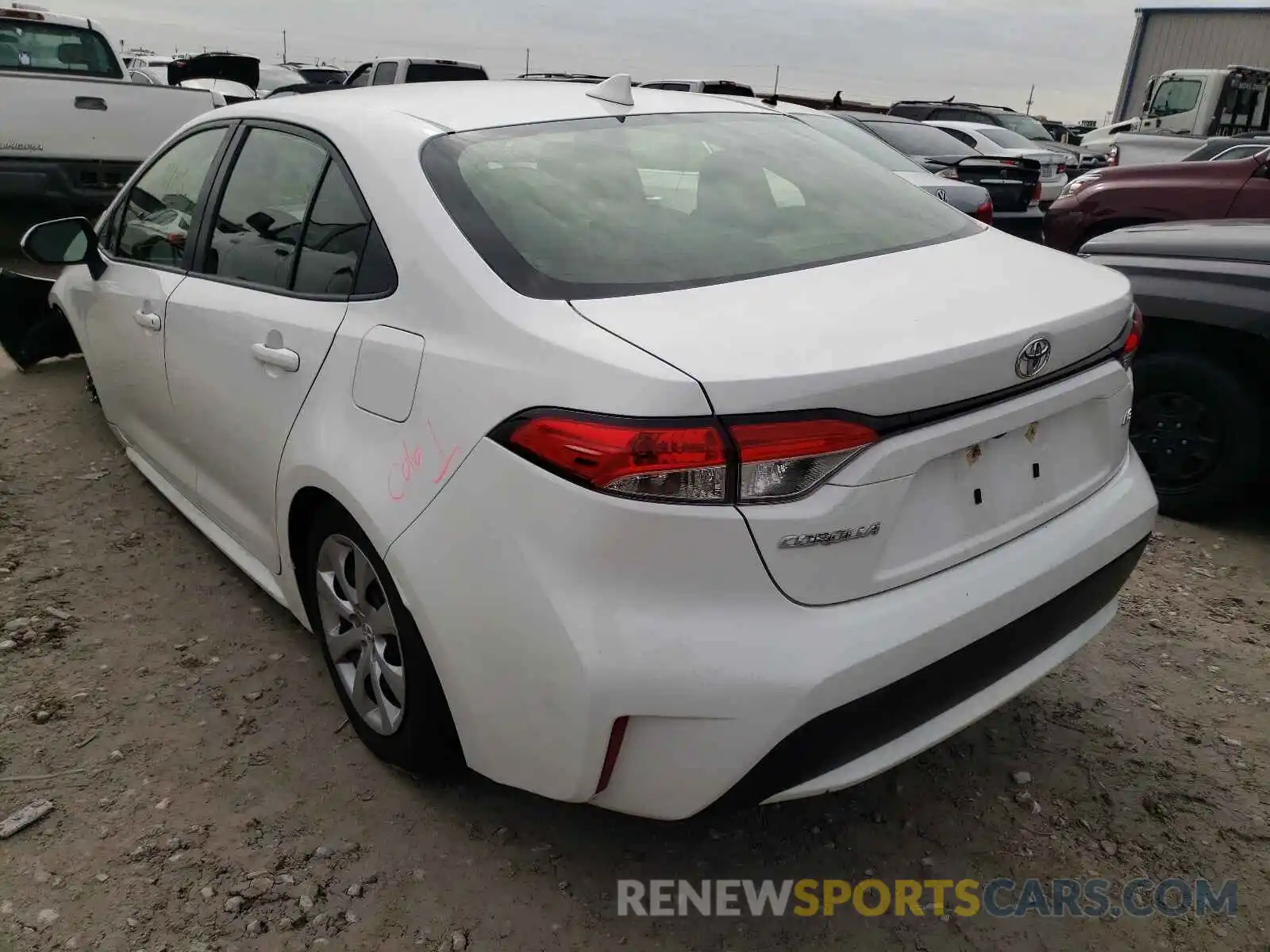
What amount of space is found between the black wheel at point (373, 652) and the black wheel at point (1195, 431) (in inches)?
123

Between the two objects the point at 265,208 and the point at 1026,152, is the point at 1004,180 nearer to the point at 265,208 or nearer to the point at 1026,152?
Answer: the point at 1026,152

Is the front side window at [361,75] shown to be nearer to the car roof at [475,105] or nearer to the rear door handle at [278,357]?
the car roof at [475,105]

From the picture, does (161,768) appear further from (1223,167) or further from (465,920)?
(1223,167)

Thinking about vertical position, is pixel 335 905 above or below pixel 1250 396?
below

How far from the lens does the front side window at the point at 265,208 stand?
2.60m

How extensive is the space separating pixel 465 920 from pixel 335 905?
0.93 ft

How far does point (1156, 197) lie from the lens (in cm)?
711

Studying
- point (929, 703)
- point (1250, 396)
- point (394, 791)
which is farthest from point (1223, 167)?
point (394, 791)

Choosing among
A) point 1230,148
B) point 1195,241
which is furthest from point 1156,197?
point 1230,148

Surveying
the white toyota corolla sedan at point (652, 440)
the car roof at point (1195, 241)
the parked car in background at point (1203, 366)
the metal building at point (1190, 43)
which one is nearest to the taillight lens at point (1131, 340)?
the white toyota corolla sedan at point (652, 440)

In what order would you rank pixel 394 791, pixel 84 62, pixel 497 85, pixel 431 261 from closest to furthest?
pixel 431 261 → pixel 394 791 → pixel 497 85 → pixel 84 62

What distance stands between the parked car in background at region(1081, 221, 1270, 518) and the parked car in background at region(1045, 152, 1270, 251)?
303cm

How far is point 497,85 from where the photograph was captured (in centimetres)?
285

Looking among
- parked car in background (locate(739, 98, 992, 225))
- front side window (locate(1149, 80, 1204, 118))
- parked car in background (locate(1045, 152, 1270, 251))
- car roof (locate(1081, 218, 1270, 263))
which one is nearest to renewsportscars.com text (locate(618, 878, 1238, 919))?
parked car in background (locate(739, 98, 992, 225))
